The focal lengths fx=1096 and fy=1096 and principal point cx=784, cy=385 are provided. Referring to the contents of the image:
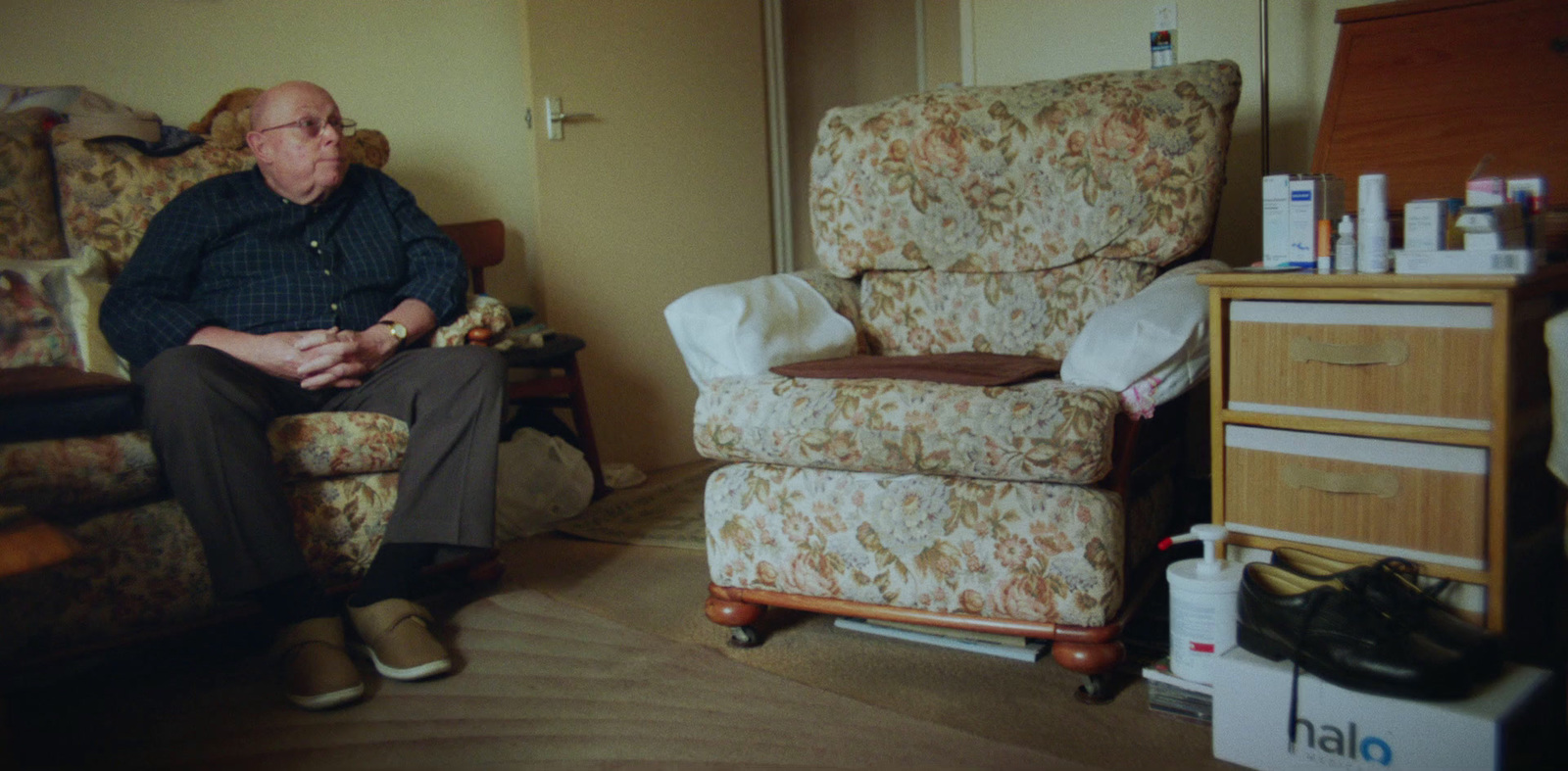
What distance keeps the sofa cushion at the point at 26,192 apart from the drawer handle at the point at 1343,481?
216cm

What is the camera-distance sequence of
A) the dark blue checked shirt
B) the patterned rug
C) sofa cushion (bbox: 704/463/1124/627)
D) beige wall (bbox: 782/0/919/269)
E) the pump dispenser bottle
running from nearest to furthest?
1. the pump dispenser bottle
2. sofa cushion (bbox: 704/463/1124/627)
3. the dark blue checked shirt
4. the patterned rug
5. beige wall (bbox: 782/0/919/269)

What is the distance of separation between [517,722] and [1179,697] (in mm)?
921

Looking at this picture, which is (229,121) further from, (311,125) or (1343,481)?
(1343,481)

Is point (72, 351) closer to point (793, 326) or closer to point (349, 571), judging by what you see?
point (349, 571)

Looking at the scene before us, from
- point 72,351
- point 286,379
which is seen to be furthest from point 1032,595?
point 72,351

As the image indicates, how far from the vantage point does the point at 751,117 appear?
344cm

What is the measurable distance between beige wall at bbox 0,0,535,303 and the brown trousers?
953mm

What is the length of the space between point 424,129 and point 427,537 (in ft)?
4.66

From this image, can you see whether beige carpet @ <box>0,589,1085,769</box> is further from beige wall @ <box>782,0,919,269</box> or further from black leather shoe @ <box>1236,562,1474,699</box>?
beige wall @ <box>782,0,919,269</box>

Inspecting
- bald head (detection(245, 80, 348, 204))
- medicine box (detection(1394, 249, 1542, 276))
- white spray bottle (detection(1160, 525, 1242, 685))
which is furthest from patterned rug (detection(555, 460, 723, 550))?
medicine box (detection(1394, 249, 1542, 276))

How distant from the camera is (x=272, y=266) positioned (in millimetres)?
2074

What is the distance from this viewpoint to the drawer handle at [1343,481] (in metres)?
1.42

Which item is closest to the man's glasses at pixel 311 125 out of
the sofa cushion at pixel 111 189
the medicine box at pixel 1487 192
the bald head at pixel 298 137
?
the bald head at pixel 298 137

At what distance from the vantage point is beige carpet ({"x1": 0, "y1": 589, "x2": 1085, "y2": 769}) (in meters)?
1.44
